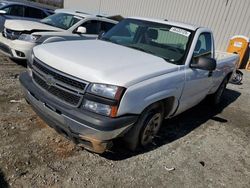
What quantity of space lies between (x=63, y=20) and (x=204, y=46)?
15.4 feet

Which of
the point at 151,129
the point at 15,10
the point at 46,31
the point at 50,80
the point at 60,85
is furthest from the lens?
the point at 15,10

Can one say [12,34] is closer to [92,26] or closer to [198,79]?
[92,26]

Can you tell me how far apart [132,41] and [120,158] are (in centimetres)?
198

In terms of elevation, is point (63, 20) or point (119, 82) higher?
point (119, 82)

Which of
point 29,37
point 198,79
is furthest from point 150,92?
point 29,37

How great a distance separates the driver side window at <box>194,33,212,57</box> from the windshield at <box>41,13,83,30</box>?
406 cm

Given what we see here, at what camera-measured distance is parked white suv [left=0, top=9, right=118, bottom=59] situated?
637 cm

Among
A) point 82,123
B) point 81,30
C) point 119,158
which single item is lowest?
point 119,158

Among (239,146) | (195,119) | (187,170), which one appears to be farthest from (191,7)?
(187,170)

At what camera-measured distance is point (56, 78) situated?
10.6 feet

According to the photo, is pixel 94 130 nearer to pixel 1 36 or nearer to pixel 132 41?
pixel 132 41

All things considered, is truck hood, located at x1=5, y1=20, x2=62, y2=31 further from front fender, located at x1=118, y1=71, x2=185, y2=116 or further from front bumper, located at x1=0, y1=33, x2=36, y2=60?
front fender, located at x1=118, y1=71, x2=185, y2=116

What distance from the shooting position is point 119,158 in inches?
141

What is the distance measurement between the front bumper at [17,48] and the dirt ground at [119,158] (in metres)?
1.43
